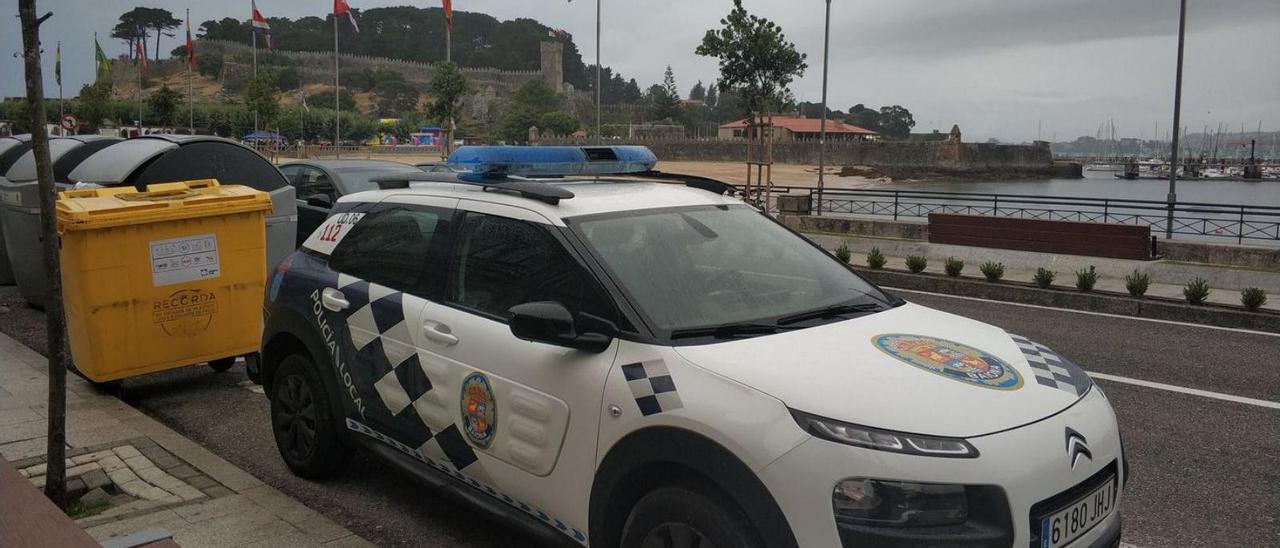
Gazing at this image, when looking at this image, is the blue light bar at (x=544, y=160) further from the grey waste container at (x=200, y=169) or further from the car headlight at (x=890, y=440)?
the grey waste container at (x=200, y=169)

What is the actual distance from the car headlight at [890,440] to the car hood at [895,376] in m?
0.02

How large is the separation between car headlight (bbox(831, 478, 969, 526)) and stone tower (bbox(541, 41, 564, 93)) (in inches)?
6866

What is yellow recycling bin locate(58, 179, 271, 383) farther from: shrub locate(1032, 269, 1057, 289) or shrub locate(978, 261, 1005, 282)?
shrub locate(978, 261, 1005, 282)

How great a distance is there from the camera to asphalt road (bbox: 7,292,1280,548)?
464 centimetres

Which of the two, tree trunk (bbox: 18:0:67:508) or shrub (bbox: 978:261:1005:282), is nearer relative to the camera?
tree trunk (bbox: 18:0:67:508)

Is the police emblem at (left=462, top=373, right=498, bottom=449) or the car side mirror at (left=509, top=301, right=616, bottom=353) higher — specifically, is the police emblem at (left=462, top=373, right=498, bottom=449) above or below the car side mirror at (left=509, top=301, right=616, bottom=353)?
below

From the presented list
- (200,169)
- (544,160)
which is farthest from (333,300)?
(200,169)

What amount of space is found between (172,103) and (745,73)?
62116 mm

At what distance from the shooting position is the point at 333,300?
186 inches

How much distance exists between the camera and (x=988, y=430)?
9.14ft

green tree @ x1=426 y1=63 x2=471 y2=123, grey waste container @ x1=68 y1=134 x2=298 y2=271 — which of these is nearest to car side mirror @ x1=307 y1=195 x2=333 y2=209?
grey waste container @ x1=68 y1=134 x2=298 y2=271

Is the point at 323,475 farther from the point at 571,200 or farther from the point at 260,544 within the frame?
the point at 571,200

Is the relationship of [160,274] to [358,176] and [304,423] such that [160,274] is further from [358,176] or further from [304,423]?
[358,176]

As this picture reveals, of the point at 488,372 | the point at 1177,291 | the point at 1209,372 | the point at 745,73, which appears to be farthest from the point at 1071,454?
the point at 745,73
